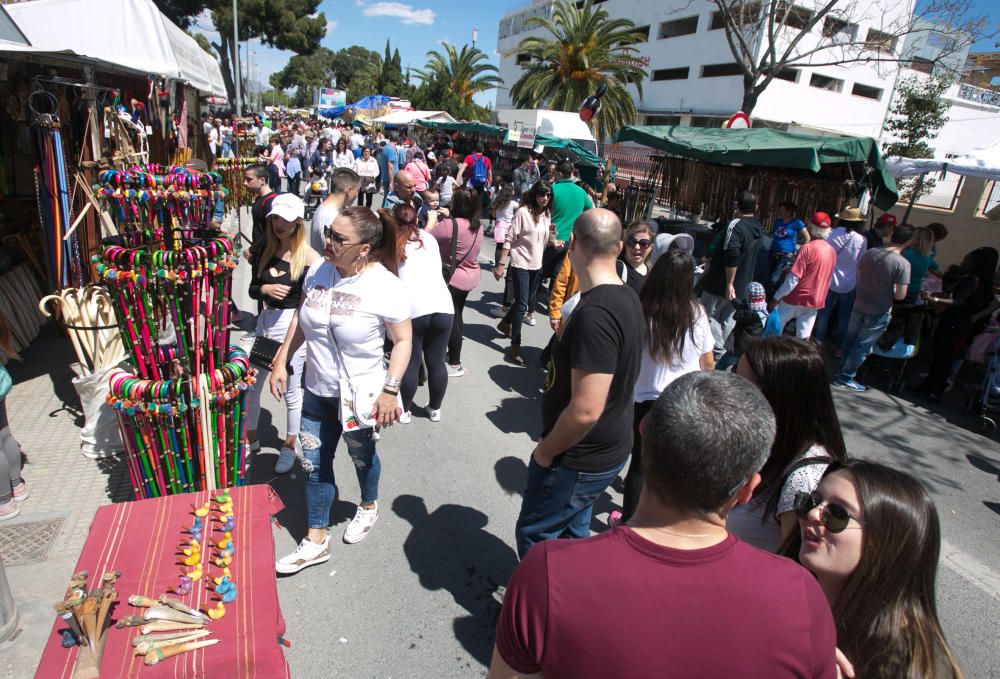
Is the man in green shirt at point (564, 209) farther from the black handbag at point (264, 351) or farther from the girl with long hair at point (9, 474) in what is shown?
the girl with long hair at point (9, 474)

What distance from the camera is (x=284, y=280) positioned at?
3617 mm

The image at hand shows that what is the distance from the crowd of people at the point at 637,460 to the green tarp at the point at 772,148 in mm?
4263

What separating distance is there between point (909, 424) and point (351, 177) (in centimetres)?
587

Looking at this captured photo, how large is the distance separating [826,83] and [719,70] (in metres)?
5.93

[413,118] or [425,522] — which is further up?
[413,118]

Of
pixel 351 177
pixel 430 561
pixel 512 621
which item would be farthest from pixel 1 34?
pixel 512 621

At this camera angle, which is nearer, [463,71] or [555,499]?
[555,499]

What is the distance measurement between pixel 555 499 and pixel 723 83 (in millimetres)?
34112

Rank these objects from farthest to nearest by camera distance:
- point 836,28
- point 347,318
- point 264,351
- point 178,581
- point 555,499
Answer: point 836,28, point 264,351, point 347,318, point 555,499, point 178,581

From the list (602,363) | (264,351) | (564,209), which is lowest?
(264,351)

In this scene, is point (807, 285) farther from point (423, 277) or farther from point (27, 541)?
point (27, 541)

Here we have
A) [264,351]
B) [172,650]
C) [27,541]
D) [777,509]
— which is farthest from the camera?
[264,351]

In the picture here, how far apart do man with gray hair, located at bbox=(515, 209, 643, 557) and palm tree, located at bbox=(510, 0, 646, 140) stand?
2476 cm

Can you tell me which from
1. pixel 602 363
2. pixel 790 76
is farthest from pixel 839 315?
pixel 790 76
